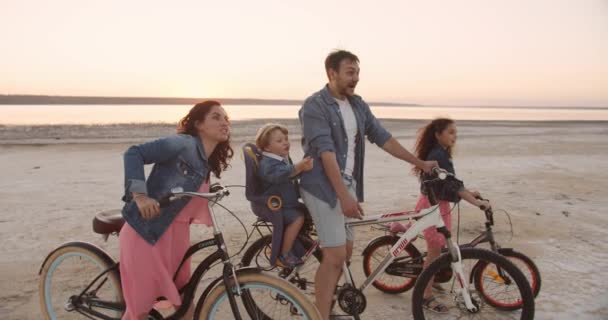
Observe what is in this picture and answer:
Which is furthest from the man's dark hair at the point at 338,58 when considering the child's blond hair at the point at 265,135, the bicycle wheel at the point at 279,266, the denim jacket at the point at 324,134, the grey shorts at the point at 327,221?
the bicycle wheel at the point at 279,266

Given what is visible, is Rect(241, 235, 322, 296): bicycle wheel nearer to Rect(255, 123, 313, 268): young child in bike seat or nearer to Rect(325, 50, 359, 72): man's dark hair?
Rect(255, 123, 313, 268): young child in bike seat

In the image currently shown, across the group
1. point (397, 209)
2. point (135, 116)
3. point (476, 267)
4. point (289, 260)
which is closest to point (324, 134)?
point (289, 260)

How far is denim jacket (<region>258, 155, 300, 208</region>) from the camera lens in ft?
10.7

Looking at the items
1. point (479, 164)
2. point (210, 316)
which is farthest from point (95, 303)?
point (479, 164)

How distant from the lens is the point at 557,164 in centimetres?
1433

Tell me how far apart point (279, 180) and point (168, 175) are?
2.71 feet

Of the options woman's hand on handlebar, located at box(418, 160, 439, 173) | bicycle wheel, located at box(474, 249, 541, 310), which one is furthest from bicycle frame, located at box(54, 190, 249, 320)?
bicycle wheel, located at box(474, 249, 541, 310)

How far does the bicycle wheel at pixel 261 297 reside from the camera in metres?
2.65

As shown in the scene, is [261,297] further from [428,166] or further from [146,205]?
[428,166]

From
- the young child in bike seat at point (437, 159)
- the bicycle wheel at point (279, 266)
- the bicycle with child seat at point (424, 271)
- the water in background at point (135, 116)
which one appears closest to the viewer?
the bicycle with child seat at point (424, 271)

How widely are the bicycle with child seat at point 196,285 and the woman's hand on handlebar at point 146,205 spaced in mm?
53

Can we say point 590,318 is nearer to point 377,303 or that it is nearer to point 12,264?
point 377,303

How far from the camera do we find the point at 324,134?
309cm

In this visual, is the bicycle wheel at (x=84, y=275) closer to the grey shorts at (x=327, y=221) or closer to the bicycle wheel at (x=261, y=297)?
the bicycle wheel at (x=261, y=297)
